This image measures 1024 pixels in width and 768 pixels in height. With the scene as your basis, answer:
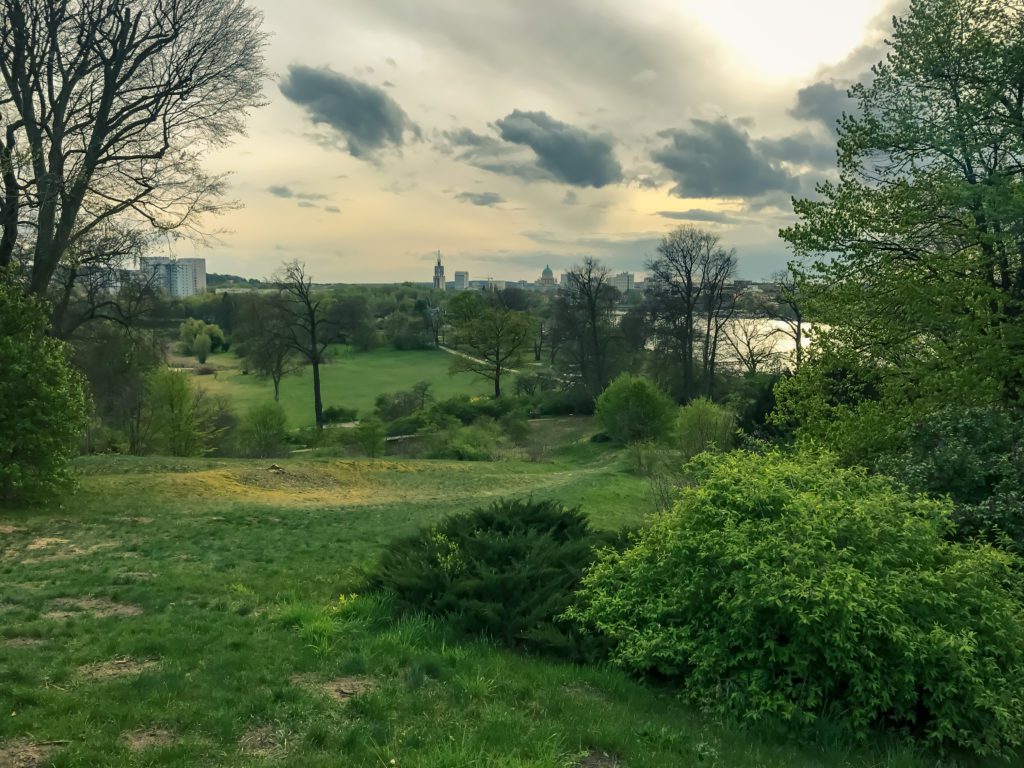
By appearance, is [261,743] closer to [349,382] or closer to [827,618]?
[827,618]

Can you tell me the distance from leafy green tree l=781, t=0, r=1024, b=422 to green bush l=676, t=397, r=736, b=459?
1292cm

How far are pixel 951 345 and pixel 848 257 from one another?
2.74m

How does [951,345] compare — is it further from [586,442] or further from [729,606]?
[586,442]

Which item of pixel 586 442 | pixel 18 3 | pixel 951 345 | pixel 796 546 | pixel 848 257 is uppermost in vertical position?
pixel 18 3

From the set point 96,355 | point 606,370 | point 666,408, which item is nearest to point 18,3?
point 96,355

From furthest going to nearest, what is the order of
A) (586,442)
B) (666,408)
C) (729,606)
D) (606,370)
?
(606,370)
(586,442)
(666,408)
(729,606)

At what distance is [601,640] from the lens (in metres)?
5.99

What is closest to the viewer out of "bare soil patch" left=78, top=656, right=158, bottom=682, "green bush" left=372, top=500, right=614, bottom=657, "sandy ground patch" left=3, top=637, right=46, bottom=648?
"bare soil patch" left=78, top=656, right=158, bottom=682

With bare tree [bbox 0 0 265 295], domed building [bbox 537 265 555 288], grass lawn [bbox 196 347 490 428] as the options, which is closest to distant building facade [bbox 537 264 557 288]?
domed building [bbox 537 265 555 288]

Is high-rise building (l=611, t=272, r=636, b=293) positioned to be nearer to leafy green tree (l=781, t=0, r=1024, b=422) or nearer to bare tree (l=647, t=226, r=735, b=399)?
bare tree (l=647, t=226, r=735, b=399)

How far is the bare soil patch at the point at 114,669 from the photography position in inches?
198

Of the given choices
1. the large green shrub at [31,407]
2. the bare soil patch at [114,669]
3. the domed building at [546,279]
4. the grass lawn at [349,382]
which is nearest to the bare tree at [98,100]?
the large green shrub at [31,407]

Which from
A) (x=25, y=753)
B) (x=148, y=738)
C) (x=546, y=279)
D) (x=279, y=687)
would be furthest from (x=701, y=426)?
(x=546, y=279)

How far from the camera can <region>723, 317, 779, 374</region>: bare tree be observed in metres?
45.3
